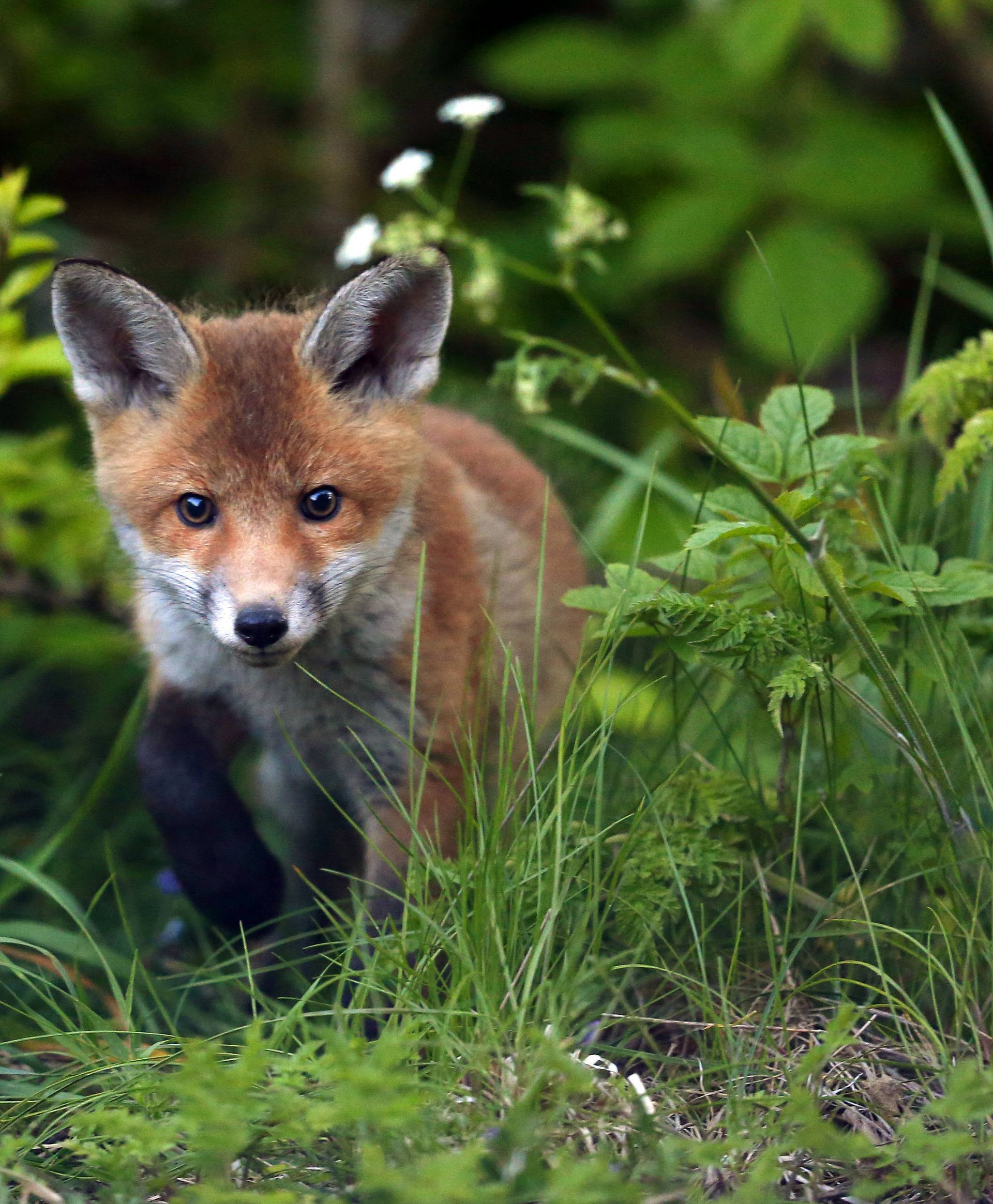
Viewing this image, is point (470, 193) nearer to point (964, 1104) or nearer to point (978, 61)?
point (978, 61)

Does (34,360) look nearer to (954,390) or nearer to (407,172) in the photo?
(407,172)

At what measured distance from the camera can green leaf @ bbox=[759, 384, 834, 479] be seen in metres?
2.56

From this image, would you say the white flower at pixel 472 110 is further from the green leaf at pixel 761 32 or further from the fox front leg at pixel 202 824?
the green leaf at pixel 761 32

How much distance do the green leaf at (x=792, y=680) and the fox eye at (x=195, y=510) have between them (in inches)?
46.3

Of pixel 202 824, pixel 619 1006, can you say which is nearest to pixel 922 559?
pixel 619 1006

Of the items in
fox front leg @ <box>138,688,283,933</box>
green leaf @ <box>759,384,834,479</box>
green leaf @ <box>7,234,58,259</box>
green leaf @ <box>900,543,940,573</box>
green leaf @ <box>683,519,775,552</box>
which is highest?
green leaf @ <box>7,234,58,259</box>

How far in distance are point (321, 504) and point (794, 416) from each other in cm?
98

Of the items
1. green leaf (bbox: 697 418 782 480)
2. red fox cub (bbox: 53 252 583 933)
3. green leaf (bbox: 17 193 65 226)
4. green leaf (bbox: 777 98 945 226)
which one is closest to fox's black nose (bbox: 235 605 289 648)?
red fox cub (bbox: 53 252 583 933)

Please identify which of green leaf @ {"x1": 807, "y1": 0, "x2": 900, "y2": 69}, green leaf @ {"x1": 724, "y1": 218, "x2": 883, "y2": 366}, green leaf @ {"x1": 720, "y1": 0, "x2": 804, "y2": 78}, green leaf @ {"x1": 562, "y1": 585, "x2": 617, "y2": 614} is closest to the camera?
green leaf @ {"x1": 562, "y1": 585, "x2": 617, "y2": 614}

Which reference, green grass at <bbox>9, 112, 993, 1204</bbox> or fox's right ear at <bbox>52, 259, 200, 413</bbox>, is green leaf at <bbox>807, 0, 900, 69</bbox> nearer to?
green grass at <bbox>9, 112, 993, 1204</bbox>

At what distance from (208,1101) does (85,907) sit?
1987 millimetres

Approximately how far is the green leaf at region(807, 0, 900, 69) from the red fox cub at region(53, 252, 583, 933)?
2500mm

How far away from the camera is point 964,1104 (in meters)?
1.76

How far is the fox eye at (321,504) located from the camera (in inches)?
106
